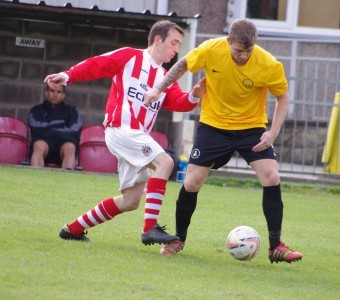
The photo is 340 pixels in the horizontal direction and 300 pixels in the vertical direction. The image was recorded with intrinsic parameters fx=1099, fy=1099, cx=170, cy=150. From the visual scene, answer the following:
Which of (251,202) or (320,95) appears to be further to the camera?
(320,95)

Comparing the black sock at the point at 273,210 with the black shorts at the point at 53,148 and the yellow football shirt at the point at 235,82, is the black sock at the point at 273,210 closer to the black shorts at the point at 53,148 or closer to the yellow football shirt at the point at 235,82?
the yellow football shirt at the point at 235,82

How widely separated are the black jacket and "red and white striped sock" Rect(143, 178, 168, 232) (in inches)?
286

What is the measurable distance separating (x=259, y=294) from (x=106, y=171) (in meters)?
9.41

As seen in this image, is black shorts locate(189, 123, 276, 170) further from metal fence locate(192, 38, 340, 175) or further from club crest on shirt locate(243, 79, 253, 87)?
metal fence locate(192, 38, 340, 175)

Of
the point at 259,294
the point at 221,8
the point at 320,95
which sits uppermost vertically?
the point at 221,8

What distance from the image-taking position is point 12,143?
15750 millimetres

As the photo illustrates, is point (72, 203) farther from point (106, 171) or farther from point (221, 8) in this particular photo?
point (221, 8)

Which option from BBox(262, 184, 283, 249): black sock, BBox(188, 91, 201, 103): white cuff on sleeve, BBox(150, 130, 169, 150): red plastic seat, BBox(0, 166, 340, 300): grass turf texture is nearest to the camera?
BBox(0, 166, 340, 300): grass turf texture

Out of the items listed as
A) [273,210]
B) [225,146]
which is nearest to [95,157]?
[225,146]

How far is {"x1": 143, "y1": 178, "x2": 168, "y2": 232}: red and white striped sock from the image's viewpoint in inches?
320

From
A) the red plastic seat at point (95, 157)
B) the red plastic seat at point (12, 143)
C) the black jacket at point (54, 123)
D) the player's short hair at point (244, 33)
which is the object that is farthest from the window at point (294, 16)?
the player's short hair at point (244, 33)

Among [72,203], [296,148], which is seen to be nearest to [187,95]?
[72,203]

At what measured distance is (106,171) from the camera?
Answer: 628 inches

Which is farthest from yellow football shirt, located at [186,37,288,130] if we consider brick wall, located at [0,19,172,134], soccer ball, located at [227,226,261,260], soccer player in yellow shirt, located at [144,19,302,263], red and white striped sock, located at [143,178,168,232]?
brick wall, located at [0,19,172,134]
